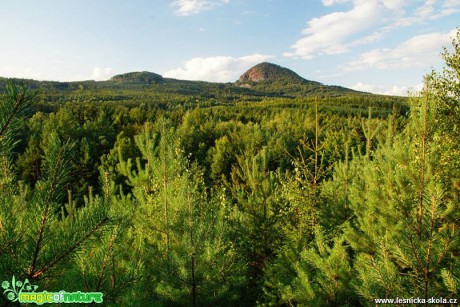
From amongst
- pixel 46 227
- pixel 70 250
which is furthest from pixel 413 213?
pixel 46 227

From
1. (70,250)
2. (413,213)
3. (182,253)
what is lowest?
(182,253)

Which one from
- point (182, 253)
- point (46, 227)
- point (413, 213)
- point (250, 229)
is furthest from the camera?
point (250, 229)

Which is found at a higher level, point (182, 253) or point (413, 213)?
point (413, 213)

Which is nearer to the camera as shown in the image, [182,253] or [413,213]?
[413,213]

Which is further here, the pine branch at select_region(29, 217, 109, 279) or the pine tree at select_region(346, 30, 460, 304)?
the pine tree at select_region(346, 30, 460, 304)

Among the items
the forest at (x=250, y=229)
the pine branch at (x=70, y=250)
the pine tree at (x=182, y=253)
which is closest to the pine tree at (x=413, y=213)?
the forest at (x=250, y=229)

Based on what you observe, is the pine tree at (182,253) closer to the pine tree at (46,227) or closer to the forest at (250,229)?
the forest at (250,229)

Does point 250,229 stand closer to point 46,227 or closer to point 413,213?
point 413,213

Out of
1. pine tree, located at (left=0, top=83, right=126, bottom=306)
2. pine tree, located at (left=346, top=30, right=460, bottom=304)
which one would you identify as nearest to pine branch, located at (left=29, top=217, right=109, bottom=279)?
pine tree, located at (left=0, top=83, right=126, bottom=306)

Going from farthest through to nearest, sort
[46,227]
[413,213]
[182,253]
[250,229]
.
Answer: [250,229], [182,253], [413,213], [46,227]

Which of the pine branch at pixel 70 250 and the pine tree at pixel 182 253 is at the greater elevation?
the pine branch at pixel 70 250

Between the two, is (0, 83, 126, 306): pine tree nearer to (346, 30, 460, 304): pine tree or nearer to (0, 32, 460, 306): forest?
(0, 32, 460, 306): forest

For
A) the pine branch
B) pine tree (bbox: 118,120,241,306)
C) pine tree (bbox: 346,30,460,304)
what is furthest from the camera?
pine tree (bbox: 118,120,241,306)

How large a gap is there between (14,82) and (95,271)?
1742 mm
